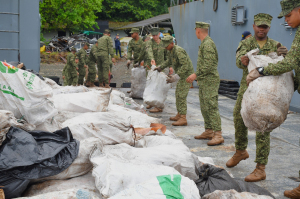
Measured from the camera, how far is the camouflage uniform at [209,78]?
4.88m

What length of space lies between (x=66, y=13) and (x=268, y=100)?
2954 centimetres

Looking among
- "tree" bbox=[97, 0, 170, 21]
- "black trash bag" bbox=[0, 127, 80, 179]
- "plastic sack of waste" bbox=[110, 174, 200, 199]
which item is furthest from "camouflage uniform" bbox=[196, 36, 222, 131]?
"tree" bbox=[97, 0, 170, 21]

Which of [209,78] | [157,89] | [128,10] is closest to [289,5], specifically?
[209,78]

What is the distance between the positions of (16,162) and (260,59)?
7.44ft

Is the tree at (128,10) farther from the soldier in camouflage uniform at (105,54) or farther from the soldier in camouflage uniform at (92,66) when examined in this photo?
the soldier in camouflage uniform at (105,54)

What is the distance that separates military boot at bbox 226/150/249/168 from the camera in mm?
3844

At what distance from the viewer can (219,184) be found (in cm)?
272

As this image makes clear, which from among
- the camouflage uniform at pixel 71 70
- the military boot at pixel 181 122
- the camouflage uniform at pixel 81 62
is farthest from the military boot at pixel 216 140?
the camouflage uniform at pixel 81 62

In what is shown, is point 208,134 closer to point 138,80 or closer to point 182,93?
point 182,93

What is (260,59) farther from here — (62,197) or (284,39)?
(284,39)

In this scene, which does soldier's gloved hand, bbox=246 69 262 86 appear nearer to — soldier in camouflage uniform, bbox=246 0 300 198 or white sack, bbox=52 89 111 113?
soldier in camouflage uniform, bbox=246 0 300 198

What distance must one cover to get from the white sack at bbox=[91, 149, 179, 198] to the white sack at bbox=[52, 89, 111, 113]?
1.81 metres

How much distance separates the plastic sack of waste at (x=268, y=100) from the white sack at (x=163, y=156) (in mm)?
662

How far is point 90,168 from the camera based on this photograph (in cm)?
283
